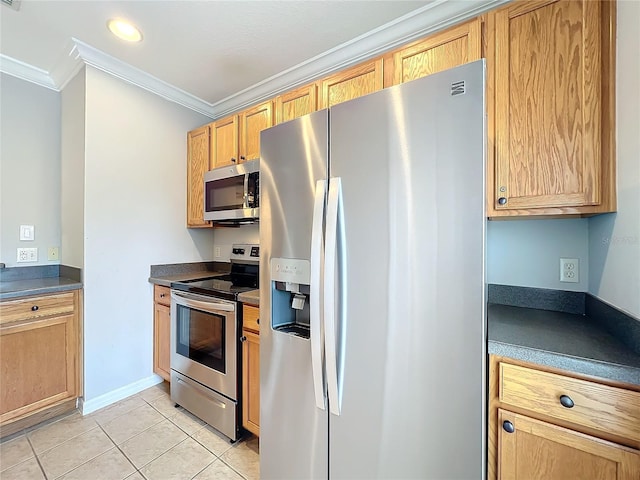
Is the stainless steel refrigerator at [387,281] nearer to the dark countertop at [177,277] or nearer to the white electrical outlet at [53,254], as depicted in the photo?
the dark countertop at [177,277]

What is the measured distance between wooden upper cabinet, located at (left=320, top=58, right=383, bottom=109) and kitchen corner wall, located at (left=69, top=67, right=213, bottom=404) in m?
1.59

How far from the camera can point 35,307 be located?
5.99ft

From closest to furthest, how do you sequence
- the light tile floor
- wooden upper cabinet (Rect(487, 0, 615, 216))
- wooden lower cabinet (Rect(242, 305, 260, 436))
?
wooden upper cabinet (Rect(487, 0, 615, 216)) → the light tile floor → wooden lower cabinet (Rect(242, 305, 260, 436))

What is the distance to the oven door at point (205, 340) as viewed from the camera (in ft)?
5.63

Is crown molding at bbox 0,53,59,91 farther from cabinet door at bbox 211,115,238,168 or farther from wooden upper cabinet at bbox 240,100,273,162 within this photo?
wooden upper cabinet at bbox 240,100,273,162

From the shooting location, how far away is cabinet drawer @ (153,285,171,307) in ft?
7.46

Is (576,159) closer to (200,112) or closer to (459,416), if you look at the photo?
(459,416)

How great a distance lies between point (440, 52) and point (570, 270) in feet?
4.08

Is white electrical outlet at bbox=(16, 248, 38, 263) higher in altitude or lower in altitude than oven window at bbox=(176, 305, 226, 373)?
higher

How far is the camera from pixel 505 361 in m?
0.93

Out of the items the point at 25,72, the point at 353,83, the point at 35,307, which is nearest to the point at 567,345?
the point at 353,83

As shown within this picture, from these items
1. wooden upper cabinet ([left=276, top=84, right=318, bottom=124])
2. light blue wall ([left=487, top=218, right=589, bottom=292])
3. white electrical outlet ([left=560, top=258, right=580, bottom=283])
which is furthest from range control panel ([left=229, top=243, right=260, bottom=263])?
white electrical outlet ([left=560, top=258, right=580, bottom=283])

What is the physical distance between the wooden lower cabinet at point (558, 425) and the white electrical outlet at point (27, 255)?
312cm

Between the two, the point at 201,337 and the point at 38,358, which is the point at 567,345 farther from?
the point at 38,358
